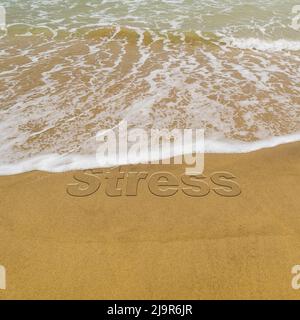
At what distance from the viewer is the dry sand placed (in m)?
2.21

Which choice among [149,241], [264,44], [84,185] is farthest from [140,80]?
[264,44]

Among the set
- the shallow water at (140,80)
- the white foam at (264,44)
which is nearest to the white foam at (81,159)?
the shallow water at (140,80)

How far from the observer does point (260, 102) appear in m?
4.65

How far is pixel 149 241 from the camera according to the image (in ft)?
8.28

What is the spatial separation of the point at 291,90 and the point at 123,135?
2774mm

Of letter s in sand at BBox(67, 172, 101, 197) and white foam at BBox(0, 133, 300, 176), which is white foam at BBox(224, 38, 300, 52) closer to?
white foam at BBox(0, 133, 300, 176)

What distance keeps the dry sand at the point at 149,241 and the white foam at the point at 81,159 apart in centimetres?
13

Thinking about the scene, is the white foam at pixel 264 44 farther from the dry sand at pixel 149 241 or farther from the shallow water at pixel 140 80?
the dry sand at pixel 149 241

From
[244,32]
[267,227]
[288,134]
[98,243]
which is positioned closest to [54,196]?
[98,243]

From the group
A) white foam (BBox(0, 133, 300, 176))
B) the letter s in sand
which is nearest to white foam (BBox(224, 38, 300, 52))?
white foam (BBox(0, 133, 300, 176))

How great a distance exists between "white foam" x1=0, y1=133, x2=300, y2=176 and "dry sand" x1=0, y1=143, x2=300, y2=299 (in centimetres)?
13

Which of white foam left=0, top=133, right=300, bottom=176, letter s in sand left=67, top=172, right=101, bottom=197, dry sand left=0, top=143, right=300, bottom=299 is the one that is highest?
white foam left=0, top=133, right=300, bottom=176

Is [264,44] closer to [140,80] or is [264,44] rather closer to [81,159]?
[140,80]

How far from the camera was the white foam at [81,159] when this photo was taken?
334cm
